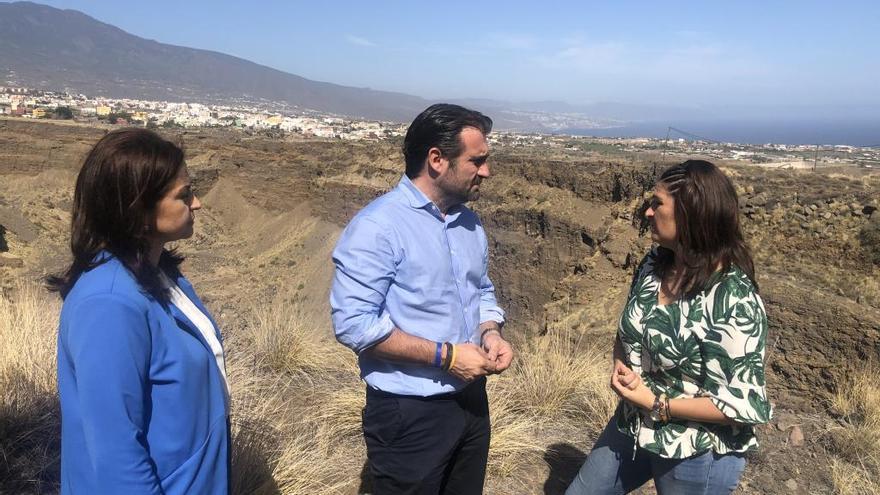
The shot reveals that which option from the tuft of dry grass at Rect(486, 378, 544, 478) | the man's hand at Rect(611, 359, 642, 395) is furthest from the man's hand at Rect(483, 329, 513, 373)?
the tuft of dry grass at Rect(486, 378, 544, 478)

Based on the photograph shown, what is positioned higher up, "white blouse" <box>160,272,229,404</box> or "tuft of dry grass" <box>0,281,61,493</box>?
"white blouse" <box>160,272,229,404</box>

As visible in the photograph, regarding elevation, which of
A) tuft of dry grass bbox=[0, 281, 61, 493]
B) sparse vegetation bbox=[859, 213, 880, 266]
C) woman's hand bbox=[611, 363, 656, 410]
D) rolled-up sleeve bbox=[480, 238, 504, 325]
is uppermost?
rolled-up sleeve bbox=[480, 238, 504, 325]

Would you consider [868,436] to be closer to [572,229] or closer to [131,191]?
[131,191]

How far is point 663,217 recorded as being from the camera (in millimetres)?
2299

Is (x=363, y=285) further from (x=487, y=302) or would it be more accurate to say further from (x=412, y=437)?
(x=487, y=302)

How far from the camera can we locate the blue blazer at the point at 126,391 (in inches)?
57.9

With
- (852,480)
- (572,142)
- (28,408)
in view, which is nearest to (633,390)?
(852,480)

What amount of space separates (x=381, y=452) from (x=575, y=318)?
11391 millimetres

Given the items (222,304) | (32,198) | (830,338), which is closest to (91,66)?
(32,198)

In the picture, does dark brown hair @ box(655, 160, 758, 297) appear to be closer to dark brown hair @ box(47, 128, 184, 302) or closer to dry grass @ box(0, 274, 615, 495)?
dark brown hair @ box(47, 128, 184, 302)

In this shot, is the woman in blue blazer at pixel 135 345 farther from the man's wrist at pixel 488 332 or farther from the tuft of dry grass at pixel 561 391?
the tuft of dry grass at pixel 561 391

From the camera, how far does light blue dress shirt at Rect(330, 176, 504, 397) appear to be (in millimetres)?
2143

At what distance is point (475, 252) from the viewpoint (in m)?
2.53

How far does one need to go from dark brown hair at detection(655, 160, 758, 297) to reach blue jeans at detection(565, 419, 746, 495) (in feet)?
2.21
